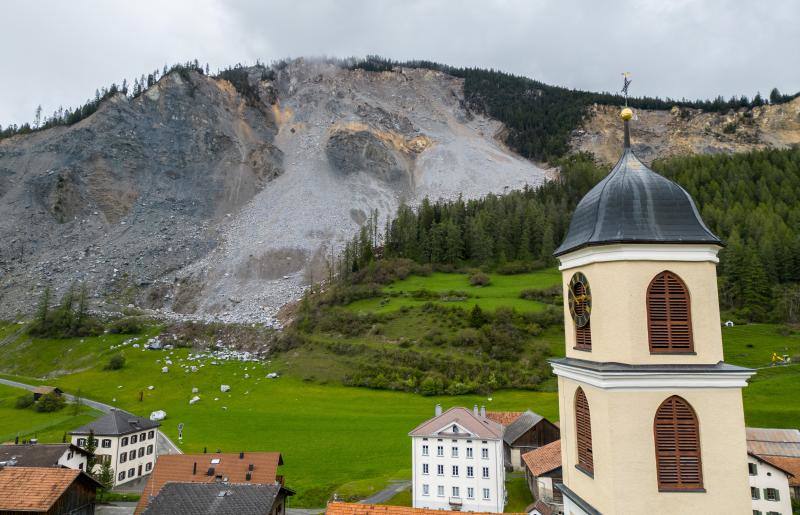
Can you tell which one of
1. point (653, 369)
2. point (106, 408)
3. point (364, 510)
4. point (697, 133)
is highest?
point (697, 133)

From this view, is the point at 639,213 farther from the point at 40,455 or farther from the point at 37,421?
the point at 37,421

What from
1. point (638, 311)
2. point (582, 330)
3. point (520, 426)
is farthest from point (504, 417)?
point (638, 311)

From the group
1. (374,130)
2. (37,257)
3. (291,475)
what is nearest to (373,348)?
(291,475)

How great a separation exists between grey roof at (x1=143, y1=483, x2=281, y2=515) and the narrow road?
22314 mm

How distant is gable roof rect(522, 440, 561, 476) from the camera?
30625 millimetres

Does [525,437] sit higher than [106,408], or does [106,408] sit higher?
[525,437]

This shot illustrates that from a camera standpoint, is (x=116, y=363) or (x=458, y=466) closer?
Result: (x=458, y=466)

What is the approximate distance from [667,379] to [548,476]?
23558mm

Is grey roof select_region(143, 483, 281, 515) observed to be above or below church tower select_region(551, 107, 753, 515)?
below

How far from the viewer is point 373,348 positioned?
73188 millimetres

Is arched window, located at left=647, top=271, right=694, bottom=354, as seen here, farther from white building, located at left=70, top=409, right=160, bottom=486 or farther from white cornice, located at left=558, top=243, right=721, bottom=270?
white building, located at left=70, top=409, right=160, bottom=486

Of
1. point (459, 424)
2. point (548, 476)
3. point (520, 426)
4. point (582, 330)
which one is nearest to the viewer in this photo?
point (582, 330)

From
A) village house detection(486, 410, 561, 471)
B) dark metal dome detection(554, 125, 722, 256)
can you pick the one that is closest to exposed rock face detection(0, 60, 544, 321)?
village house detection(486, 410, 561, 471)

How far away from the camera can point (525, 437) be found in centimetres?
3984
